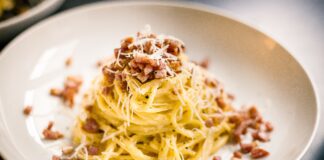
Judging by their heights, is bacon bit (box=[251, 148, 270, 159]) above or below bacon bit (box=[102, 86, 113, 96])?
below

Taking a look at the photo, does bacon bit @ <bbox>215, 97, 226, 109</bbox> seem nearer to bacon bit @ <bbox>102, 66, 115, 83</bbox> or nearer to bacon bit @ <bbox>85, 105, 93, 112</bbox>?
bacon bit @ <bbox>102, 66, 115, 83</bbox>

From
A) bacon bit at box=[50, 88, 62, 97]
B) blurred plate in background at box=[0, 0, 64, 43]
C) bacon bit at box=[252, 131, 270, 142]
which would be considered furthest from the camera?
blurred plate in background at box=[0, 0, 64, 43]

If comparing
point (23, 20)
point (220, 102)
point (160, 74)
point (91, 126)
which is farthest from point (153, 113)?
point (23, 20)

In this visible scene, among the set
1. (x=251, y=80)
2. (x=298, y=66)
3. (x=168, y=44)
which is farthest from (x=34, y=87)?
(x=298, y=66)

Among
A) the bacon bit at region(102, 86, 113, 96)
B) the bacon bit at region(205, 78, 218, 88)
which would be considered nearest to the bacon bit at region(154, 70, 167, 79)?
the bacon bit at region(102, 86, 113, 96)

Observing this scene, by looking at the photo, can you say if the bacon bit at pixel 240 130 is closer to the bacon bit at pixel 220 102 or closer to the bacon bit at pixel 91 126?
the bacon bit at pixel 220 102

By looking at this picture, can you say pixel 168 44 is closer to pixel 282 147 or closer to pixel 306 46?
pixel 282 147

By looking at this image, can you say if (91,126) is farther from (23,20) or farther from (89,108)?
(23,20)
